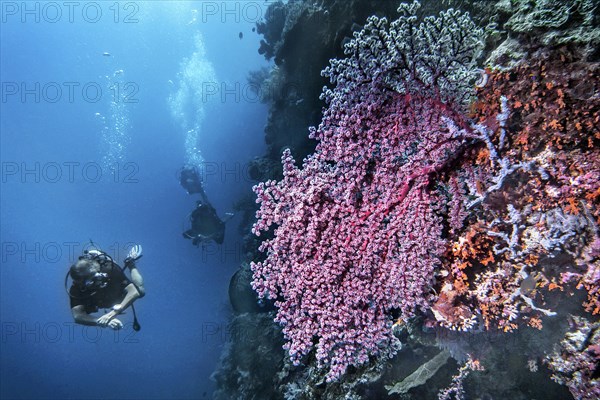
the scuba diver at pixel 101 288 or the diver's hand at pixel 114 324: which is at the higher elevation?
the scuba diver at pixel 101 288

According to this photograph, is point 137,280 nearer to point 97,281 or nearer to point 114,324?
point 97,281

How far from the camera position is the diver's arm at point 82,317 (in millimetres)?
5507

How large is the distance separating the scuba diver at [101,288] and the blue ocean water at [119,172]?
60.7ft

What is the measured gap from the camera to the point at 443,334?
3307 mm

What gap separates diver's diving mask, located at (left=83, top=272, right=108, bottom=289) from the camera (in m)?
5.60

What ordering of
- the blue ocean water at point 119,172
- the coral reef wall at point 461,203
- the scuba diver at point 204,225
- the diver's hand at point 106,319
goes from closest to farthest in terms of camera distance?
1. the coral reef wall at point 461,203
2. the diver's hand at point 106,319
3. the scuba diver at point 204,225
4. the blue ocean water at point 119,172

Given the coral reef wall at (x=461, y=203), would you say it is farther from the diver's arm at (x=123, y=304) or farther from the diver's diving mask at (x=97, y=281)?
the diver's diving mask at (x=97, y=281)

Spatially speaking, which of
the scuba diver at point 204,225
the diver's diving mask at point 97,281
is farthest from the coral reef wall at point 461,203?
the scuba diver at point 204,225

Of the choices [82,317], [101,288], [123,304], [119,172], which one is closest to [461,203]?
[123,304]

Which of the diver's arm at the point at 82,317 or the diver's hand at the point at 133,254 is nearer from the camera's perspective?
the diver's arm at the point at 82,317

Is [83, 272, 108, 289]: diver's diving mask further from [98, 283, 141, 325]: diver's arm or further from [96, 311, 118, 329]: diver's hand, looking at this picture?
[96, 311, 118, 329]: diver's hand

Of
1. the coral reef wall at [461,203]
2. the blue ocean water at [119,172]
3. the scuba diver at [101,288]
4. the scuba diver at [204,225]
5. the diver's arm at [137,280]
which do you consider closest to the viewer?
the coral reef wall at [461,203]

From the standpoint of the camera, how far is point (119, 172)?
176ft

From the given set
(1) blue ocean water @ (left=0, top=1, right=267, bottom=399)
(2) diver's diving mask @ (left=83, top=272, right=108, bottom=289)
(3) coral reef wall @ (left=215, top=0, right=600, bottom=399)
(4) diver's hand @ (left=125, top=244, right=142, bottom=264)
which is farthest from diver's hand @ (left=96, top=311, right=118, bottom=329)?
(1) blue ocean water @ (left=0, top=1, right=267, bottom=399)
